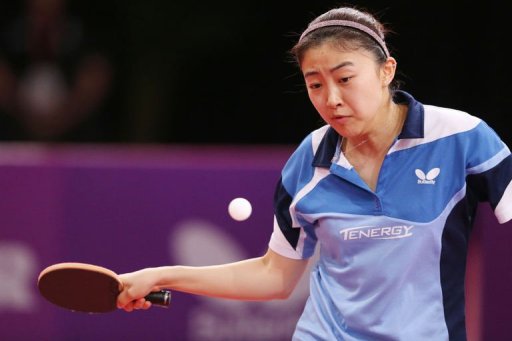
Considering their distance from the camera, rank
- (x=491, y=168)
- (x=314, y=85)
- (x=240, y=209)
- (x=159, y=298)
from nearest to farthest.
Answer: (x=491, y=168) → (x=314, y=85) → (x=159, y=298) → (x=240, y=209)

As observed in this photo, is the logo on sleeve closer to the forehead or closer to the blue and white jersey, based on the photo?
the blue and white jersey

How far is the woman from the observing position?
3711 millimetres

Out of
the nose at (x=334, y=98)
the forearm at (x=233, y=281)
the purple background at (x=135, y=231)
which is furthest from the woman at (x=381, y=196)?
the purple background at (x=135, y=231)

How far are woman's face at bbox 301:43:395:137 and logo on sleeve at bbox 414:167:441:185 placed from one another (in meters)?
0.27

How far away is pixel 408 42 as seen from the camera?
31.2 feet

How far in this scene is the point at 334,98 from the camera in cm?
372

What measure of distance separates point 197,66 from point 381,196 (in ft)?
22.0

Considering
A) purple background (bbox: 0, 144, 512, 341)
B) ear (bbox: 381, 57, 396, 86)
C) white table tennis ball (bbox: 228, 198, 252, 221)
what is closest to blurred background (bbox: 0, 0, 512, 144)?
purple background (bbox: 0, 144, 512, 341)

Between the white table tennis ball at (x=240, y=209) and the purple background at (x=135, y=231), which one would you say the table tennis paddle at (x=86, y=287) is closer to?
the white table tennis ball at (x=240, y=209)

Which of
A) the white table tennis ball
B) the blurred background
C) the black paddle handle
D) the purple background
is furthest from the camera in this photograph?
the blurred background

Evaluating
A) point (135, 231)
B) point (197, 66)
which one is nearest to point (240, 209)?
point (135, 231)

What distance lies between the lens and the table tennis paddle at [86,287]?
397 centimetres

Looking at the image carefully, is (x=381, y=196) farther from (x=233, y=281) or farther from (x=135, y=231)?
(x=135, y=231)

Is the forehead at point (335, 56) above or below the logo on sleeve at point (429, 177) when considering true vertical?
above
